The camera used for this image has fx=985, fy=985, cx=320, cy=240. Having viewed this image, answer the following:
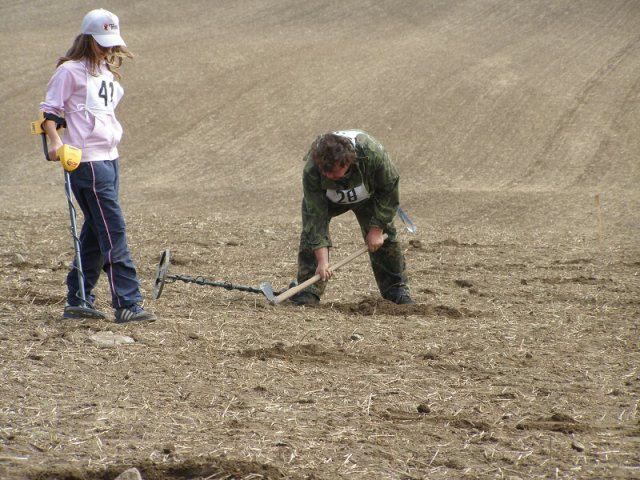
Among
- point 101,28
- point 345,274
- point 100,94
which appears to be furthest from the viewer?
point 345,274

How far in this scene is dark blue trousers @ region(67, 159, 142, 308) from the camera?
6.20 m

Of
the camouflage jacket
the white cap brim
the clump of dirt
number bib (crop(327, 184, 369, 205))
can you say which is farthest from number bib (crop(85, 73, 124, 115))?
the clump of dirt

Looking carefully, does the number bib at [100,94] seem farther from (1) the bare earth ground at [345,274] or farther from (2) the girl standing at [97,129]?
(1) the bare earth ground at [345,274]

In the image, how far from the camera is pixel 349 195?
721 centimetres

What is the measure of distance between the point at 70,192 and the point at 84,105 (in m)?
0.65

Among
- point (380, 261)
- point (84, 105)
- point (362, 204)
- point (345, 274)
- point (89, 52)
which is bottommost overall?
point (345, 274)

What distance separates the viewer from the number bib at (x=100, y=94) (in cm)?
615

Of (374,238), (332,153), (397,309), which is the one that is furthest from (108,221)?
(397,309)

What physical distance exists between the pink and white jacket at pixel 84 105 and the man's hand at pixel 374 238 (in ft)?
6.82

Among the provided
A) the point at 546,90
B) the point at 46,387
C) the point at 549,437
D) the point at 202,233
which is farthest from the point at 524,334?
the point at 546,90

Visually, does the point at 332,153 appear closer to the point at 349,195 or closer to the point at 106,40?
the point at 349,195

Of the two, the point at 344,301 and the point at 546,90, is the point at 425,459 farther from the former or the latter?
the point at 546,90

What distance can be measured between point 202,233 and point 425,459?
756cm

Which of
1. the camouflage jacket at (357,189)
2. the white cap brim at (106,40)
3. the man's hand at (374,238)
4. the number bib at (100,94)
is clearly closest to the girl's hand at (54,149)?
the number bib at (100,94)
